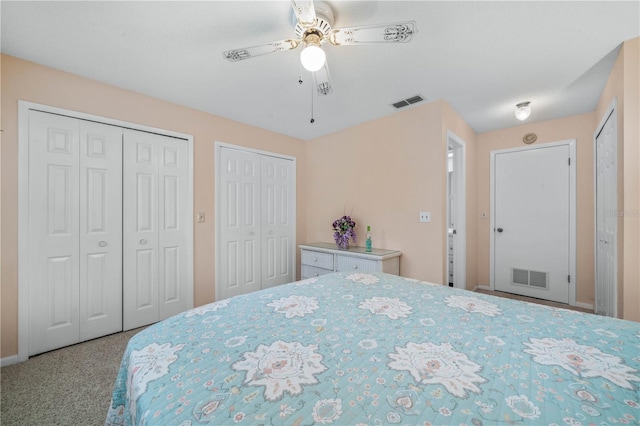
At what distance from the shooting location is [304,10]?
1.26 metres

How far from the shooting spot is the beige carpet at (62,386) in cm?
148

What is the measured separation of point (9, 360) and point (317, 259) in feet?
8.94

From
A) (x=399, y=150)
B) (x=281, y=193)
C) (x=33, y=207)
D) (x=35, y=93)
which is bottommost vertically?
(x=33, y=207)

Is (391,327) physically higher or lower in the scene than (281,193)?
lower

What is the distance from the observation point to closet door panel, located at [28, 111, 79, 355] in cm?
204

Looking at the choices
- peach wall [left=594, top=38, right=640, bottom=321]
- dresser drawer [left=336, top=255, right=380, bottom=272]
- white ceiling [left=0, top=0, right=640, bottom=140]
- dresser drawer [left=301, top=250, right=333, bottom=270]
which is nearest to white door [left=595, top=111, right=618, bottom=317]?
peach wall [left=594, top=38, right=640, bottom=321]

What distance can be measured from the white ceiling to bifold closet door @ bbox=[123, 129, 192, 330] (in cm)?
59

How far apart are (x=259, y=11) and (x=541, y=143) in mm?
3597

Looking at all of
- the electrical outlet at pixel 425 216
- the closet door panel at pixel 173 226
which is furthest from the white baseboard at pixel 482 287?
the closet door panel at pixel 173 226

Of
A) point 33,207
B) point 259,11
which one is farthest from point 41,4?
point 33,207

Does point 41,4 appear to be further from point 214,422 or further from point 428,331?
point 428,331

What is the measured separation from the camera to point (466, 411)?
1.98ft

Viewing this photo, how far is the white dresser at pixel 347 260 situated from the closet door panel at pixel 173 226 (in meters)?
1.43

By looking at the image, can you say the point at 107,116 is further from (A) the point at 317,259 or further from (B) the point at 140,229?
(A) the point at 317,259
